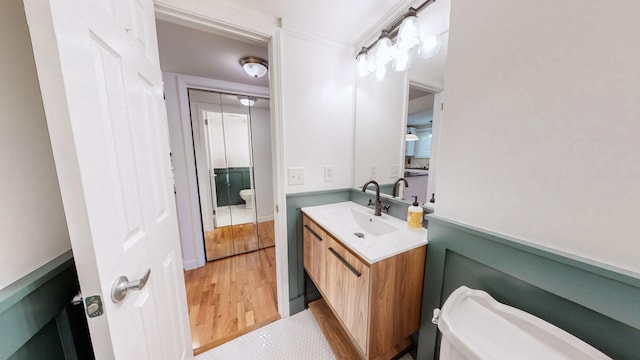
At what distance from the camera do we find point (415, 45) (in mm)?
1143

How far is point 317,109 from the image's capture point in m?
1.48

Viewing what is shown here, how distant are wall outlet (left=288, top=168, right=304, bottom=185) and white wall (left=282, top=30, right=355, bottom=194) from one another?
32mm

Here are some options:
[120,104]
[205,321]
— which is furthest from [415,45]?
[205,321]

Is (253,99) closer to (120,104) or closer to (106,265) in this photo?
(120,104)

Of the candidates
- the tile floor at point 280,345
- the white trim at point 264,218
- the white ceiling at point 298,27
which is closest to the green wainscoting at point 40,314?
the tile floor at point 280,345

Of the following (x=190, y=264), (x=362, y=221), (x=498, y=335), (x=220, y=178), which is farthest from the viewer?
(x=220, y=178)

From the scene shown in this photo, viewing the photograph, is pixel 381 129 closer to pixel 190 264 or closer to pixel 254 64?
pixel 254 64

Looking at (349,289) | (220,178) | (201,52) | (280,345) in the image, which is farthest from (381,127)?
(220,178)

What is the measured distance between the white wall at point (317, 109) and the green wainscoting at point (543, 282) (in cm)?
89

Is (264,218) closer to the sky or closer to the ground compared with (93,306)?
closer to the ground

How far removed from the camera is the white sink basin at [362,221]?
48.4 inches

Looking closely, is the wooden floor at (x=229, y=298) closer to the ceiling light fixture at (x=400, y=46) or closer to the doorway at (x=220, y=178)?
the doorway at (x=220, y=178)

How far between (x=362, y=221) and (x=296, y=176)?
1.93 feet

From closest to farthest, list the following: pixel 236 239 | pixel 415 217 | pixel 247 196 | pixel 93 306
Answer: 1. pixel 93 306
2. pixel 415 217
3. pixel 236 239
4. pixel 247 196
